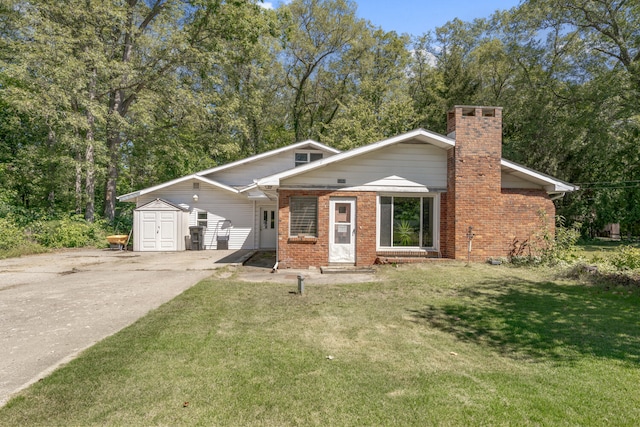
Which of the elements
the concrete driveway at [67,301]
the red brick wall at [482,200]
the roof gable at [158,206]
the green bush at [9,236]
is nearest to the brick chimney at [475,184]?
the red brick wall at [482,200]

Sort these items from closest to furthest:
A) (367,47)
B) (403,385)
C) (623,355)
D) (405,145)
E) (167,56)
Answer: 1. (403,385)
2. (623,355)
3. (405,145)
4. (167,56)
5. (367,47)

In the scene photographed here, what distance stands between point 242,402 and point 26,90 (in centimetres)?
2244

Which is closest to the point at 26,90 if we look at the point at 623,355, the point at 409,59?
the point at 623,355

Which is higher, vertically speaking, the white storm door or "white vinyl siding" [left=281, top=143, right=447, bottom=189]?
"white vinyl siding" [left=281, top=143, right=447, bottom=189]

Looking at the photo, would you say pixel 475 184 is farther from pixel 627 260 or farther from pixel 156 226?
pixel 156 226

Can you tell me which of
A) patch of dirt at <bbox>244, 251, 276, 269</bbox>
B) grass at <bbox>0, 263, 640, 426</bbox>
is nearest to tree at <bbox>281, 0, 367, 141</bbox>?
patch of dirt at <bbox>244, 251, 276, 269</bbox>

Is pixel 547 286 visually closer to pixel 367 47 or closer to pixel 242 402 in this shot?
pixel 242 402

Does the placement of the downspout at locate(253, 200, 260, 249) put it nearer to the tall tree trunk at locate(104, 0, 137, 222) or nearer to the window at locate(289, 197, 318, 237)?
the window at locate(289, 197, 318, 237)

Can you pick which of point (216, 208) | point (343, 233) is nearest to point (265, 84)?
point (216, 208)

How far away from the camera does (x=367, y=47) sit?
28.4 m

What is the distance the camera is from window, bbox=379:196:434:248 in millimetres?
11062

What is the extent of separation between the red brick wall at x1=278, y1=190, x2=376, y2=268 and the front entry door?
0.14m

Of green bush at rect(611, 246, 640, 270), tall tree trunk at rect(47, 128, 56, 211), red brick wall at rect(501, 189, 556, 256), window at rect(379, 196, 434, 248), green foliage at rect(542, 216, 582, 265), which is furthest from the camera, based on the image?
tall tree trunk at rect(47, 128, 56, 211)

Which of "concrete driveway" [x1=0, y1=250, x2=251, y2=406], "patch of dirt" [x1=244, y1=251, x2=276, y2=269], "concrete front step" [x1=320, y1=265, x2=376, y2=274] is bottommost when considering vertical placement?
"concrete driveway" [x1=0, y1=250, x2=251, y2=406]
